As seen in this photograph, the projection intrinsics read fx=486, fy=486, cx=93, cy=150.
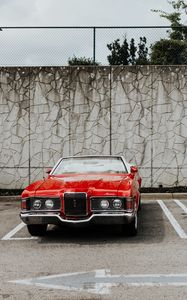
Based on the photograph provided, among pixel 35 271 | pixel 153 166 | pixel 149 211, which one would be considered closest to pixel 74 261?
pixel 35 271

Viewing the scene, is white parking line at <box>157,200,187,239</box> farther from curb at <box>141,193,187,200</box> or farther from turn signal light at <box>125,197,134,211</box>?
curb at <box>141,193,187,200</box>

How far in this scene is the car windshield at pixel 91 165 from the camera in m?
8.84

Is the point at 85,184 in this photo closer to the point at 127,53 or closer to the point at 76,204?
the point at 76,204

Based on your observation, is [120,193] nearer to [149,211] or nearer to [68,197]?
[68,197]

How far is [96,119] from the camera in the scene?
47.4 ft

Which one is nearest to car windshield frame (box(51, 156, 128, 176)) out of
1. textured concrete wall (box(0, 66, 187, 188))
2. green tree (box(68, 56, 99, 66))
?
textured concrete wall (box(0, 66, 187, 188))

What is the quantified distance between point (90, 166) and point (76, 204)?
1.74 meters

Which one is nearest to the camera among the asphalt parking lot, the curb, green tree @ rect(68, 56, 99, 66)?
the asphalt parking lot

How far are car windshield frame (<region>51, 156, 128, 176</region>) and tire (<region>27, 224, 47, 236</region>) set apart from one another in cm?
114

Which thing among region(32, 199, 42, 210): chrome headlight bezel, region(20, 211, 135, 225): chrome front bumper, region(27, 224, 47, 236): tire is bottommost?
region(27, 224, 47, 236): tire

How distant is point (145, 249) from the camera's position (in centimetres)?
683

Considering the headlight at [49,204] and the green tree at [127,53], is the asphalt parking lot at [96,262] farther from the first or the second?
the green tree at [127,53]

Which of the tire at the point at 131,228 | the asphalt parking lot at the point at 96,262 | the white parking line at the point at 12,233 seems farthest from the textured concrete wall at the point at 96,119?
the tire at the point at 131,228

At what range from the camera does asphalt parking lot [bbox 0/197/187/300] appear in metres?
4.89
